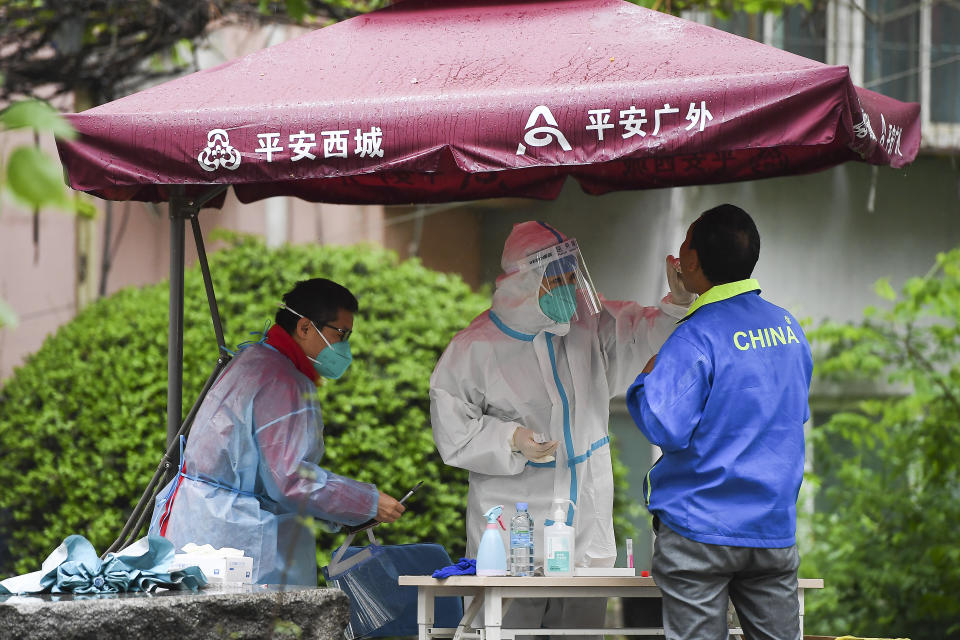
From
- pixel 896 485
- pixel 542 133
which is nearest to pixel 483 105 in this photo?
pixel 542 133

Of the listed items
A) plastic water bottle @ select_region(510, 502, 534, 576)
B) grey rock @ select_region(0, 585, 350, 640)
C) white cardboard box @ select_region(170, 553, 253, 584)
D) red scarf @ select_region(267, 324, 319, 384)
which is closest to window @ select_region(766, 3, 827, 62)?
red scarf @ select_region(267, 324, 319, 384)

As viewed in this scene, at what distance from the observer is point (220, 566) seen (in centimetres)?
329

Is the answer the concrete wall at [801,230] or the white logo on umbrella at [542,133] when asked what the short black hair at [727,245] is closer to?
the white logo on umbrella at [542,133]

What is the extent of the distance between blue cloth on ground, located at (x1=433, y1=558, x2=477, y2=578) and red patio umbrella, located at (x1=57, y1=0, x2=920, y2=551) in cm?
118

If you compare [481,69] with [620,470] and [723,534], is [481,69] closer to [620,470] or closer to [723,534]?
[723,534]

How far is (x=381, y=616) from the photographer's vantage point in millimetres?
4012

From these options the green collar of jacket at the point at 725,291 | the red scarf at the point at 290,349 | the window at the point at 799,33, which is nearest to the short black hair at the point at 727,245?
the green collar of jacket at the point at 725,291

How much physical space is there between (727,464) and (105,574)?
170cm

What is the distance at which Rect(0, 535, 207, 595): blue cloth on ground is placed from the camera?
3.05 metres

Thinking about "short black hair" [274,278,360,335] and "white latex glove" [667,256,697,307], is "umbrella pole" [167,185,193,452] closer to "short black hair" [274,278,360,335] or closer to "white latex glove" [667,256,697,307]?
"short black hair" [274,278,360,335]

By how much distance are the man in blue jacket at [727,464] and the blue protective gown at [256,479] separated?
4.00 ft

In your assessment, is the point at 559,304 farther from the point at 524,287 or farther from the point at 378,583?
the point at 378,583

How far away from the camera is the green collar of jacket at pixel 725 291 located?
3.12 m

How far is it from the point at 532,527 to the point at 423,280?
8.35ft
